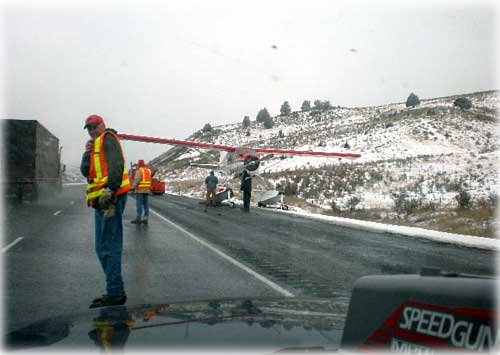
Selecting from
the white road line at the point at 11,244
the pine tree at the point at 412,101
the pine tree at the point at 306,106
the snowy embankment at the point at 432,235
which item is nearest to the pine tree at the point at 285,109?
the pine tree at the point at 306,106

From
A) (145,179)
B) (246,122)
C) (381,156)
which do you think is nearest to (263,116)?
(246,122)

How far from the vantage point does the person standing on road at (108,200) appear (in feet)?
17.4

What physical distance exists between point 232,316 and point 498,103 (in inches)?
3243

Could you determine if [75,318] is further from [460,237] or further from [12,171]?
[12,171]

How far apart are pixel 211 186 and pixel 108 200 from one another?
18446mm

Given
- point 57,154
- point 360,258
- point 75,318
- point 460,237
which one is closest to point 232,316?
point 75,318

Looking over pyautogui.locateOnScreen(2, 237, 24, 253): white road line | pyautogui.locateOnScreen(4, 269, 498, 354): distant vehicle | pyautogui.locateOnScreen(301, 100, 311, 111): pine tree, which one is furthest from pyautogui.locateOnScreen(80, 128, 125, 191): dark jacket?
pyautogui.locateOnScreen(301, 100, 311, 111): pine tree

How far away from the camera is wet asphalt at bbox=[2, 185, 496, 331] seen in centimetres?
601

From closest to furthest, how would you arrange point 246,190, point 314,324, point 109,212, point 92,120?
point 314,324 → point 109,212 → point 92,120 → point 246,190

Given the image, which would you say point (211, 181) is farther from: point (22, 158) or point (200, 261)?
point (200, 261)

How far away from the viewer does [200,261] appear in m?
8.53

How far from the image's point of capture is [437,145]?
55.8 metres

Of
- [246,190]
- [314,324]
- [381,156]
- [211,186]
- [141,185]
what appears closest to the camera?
[314,324]

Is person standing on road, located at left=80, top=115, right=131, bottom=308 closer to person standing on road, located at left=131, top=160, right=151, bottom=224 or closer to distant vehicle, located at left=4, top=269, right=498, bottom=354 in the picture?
distant vehicle, located at left=4, top=269, right=498, bottom=354
